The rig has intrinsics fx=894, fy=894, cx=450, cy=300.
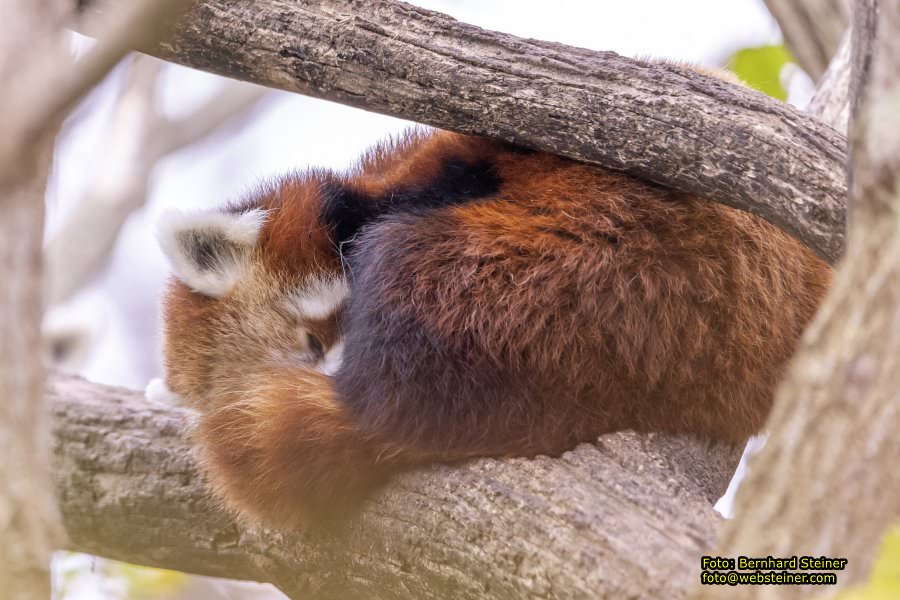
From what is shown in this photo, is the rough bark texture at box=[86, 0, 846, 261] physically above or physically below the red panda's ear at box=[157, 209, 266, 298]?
above

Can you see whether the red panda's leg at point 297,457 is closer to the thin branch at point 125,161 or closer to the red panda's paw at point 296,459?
the red panda's paw at point 296,459

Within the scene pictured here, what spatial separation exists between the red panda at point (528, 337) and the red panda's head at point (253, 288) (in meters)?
0.43

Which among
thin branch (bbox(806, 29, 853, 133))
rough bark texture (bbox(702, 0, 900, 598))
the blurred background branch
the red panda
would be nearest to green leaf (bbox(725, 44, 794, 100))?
thin branch (bbox(806, 29, 853, 133))

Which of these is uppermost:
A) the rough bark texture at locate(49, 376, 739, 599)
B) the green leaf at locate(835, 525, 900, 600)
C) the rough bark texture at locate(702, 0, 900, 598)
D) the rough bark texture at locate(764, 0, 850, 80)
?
the rough bark texture at locate(764, 0, 850, 80)

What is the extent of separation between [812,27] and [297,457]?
259 cm

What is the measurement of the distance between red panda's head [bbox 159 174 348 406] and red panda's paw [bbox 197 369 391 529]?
0.43 meters

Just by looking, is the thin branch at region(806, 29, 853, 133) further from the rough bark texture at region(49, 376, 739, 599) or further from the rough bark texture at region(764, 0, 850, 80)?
the rough bark texture at region(49, 376, 739, 599)

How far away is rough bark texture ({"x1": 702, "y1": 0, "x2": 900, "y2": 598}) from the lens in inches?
35.1

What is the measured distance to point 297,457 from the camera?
194 cm

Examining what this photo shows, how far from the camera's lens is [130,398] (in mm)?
2891

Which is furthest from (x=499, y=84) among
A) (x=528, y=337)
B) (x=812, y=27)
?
(x=812, y=27)

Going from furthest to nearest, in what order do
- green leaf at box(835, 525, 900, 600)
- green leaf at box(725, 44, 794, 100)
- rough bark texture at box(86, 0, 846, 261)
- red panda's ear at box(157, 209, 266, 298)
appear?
1. green leaf at box(725, 44, 794, 100)
2. red panda's ear at box(157, 209, 266, 298)
3. rough bark texture at box(86, 0, 846, 261)
4. green leaf at box(835, 525, 900, 600)

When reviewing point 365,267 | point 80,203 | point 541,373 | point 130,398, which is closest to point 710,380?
point 541,373

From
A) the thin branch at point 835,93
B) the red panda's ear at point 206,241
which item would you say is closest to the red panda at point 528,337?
the red panda's ear at point 206,241
